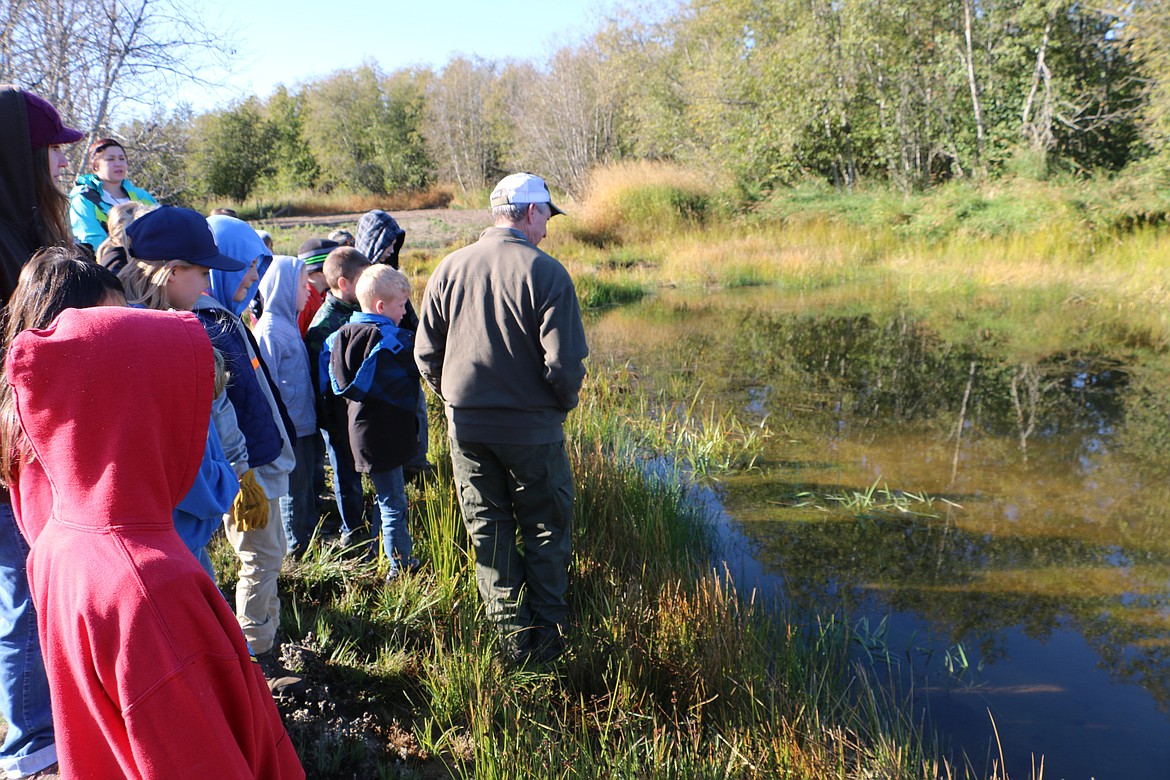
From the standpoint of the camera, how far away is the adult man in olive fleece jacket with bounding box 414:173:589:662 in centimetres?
299

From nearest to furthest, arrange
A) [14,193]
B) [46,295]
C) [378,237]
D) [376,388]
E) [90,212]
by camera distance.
→ [46,295] < [14,193] < [376,388] < [90,212] < [378,237]

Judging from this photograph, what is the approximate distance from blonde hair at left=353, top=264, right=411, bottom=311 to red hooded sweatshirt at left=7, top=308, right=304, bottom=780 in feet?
7.03

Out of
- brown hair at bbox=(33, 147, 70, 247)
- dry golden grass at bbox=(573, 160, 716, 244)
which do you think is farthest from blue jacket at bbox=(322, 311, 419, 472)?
Result: dry golden grass at bbox=(573, 160, 716, 244)

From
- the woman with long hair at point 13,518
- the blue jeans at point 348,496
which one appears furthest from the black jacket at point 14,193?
the blue jeans at point 348,496

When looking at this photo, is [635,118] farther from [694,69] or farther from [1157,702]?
[1157,702]

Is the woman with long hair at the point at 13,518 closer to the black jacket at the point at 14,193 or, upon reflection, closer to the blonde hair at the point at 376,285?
the black jacket at the point at 14,193

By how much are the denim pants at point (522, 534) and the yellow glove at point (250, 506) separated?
81 centimetres

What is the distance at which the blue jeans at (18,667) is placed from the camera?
2178mm

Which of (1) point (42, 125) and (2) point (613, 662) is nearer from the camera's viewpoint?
(1) point (42, 125)

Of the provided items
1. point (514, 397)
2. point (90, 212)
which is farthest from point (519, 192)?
point (90, 212)

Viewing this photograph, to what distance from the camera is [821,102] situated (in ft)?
62.6

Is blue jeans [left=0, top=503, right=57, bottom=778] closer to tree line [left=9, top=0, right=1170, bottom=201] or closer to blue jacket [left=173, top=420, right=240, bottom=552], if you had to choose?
blue jacket [left=173, top=420, right=240, bottom=552]

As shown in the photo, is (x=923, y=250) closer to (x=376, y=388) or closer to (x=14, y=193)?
(x=376, y=388)

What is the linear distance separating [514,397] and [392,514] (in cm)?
96
